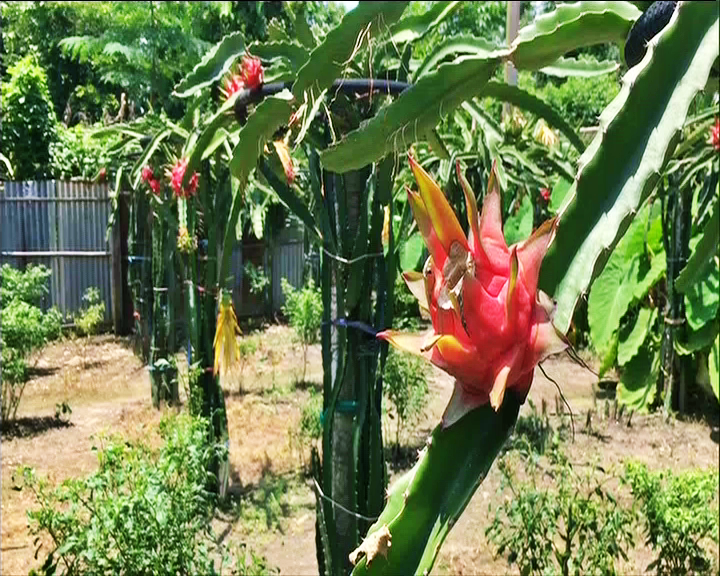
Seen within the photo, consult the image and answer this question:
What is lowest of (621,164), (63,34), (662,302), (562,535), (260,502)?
(260,502)

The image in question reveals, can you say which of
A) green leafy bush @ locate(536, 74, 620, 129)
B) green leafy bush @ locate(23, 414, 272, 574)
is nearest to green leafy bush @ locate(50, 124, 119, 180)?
green leafy bush @ locate(23, 414, 272, 574)

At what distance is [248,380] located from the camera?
6.13 m

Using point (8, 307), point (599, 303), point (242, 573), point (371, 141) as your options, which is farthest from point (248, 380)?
point (371, 141)

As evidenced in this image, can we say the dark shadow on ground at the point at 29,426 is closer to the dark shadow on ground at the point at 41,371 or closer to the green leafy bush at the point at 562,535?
the dark shadow on ground at the point at 41,371

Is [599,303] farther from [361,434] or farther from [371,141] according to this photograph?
[371,141]

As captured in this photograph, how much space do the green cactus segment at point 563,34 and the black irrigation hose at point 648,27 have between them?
0.35 feet

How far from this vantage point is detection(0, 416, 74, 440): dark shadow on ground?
15.4 feet

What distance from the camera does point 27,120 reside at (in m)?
2.80

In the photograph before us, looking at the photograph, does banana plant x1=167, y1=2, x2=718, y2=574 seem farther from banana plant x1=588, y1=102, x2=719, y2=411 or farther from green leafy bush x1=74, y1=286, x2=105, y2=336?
green leafy bush x1=74, y1=286, x2=105, y2=336

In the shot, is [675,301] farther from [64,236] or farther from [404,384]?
[64,236]

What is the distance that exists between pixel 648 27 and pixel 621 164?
A: 0.94 ft

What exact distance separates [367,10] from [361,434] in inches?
52.0

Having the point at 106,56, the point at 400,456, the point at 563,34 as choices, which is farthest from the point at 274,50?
the point at 106,56

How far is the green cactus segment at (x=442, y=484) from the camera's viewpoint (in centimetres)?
79
